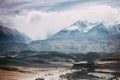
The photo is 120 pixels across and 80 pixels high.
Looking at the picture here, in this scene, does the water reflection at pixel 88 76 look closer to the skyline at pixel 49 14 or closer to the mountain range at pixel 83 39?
the mountain range at pixel 83 39

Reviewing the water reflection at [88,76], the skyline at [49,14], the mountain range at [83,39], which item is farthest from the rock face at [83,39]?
the water reflection at [88,76]

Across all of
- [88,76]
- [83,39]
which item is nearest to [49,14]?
[83,39]

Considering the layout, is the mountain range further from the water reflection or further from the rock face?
the water reflection

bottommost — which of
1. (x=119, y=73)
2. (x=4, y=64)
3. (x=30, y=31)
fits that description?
(x=119, y=73)

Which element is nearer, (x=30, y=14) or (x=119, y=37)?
(x=119, y=37)

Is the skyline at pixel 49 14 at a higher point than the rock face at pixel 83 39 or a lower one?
higher

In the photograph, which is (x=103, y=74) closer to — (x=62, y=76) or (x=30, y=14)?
(x=62, y=76)

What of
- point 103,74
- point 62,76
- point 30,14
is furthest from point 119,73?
point 30,14

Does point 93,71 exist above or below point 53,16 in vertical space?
below

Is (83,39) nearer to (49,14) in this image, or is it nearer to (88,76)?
(88,76)
